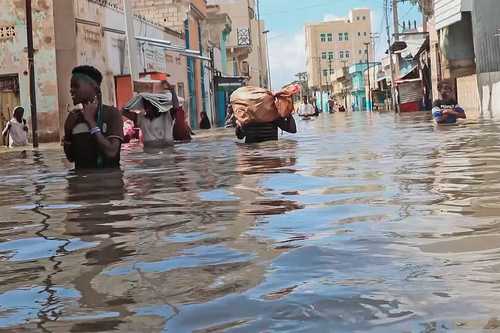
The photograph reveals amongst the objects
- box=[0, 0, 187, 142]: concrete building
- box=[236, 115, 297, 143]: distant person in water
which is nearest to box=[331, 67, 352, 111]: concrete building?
box=[0, 0, 187, 142]: concrete building

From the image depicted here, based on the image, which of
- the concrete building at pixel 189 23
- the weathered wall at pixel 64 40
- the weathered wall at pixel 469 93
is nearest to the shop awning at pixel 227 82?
the concrete building at pixel 189 23

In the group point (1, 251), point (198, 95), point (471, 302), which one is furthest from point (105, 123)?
point (198, 95)

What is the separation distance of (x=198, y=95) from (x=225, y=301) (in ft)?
145

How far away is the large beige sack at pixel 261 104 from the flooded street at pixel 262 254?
723 cm

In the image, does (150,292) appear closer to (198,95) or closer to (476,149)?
(476,149)

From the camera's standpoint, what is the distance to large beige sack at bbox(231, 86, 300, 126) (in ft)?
49.0

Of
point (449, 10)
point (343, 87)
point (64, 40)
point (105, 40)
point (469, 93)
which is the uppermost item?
point (343, 87)

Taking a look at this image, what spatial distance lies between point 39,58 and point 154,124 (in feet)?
33.8

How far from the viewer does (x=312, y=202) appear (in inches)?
222

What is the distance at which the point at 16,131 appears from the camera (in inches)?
809

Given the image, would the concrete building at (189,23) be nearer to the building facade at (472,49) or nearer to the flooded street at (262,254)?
the building facade at (472,49)

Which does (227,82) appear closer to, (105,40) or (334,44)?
(105,40)

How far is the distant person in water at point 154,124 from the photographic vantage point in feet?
51.3

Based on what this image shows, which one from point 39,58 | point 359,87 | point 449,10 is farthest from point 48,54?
point 359,87
